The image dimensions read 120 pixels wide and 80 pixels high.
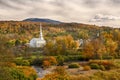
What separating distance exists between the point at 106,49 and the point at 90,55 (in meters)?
8.79

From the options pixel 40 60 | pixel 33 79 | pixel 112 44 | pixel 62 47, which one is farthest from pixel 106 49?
pixel 33 79

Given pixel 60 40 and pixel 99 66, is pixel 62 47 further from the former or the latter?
pixel 99 66

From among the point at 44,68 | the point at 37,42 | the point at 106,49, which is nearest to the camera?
the point at 44,68

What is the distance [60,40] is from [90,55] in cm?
2420

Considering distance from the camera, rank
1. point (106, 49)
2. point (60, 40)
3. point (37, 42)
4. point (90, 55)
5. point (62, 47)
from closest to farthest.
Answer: point (90, 55) < point (106, 49) < point (62, 47) < point (60, 40) < point (37, 42)

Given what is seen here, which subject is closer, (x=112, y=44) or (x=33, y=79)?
(x=33, y=79)

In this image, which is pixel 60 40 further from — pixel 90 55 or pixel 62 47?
pixel 90 55

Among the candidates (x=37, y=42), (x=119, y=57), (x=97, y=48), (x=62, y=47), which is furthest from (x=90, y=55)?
(x=37, y=42)

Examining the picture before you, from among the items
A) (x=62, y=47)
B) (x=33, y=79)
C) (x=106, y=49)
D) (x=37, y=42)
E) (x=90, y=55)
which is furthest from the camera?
(x=37, y=42)

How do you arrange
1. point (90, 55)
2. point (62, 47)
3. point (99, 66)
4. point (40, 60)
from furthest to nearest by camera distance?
point (62, 47), point (90, 55), point (40, 60), point (99, 66)

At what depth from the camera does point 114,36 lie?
116000mm

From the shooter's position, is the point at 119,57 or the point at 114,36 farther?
the point at 114,36

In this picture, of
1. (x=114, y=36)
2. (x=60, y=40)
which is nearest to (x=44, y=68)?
(x=60, y=40)

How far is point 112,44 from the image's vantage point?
96.9m
